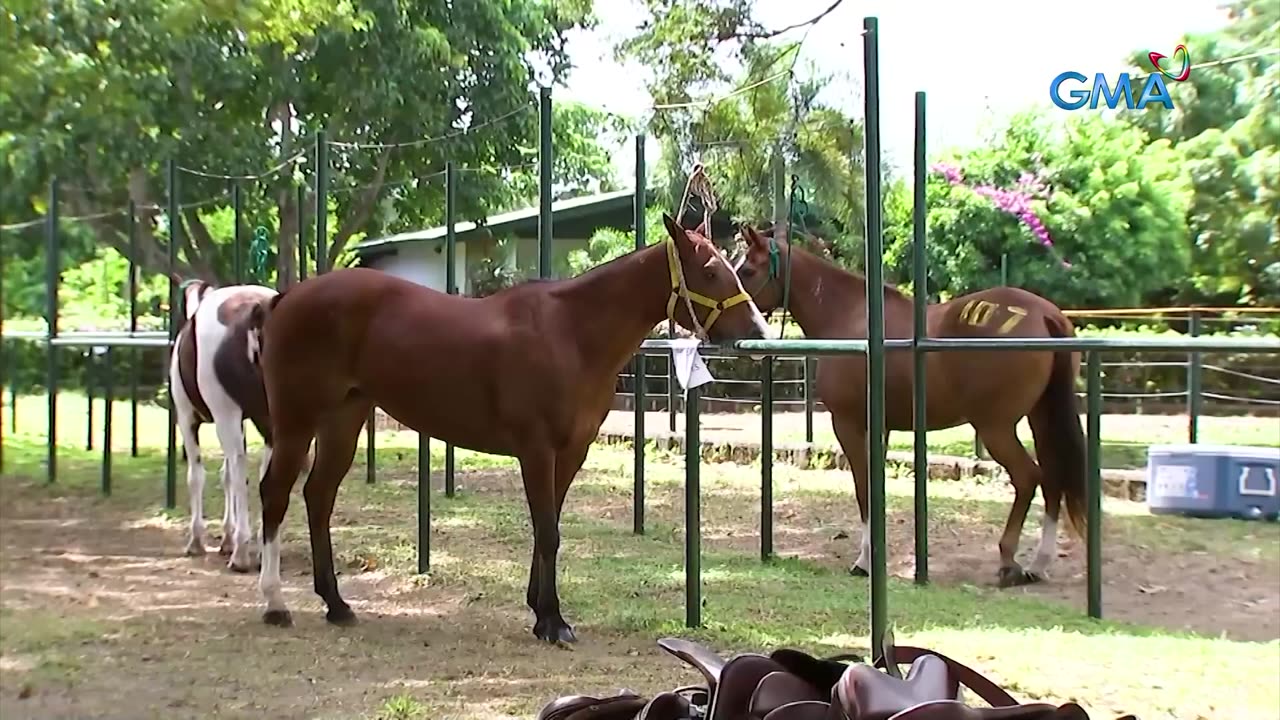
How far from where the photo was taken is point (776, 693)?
127 centimetres

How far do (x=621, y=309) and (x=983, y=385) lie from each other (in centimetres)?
205

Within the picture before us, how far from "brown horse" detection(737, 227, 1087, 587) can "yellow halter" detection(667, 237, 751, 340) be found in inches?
55.6

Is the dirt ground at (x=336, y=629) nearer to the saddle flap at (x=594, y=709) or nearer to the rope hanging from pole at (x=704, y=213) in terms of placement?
the rope hanging from pole at (x=704, y=213)

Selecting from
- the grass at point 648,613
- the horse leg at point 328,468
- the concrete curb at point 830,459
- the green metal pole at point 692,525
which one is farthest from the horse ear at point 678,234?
the concrete curb at point 830,459

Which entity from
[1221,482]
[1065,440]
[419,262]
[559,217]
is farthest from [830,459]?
[419,262]

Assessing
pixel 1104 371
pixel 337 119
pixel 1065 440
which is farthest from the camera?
pixel 1104 371

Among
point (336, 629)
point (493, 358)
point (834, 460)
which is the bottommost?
point (336, 629)

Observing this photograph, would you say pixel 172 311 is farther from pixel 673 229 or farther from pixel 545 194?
pixel 673 229

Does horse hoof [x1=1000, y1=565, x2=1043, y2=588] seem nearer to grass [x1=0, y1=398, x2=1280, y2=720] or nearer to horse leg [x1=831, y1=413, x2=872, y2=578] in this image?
grass [x1=0, y1=398, x2=1280, y2=720]

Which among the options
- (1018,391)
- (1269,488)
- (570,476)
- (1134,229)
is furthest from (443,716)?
(1134,229)

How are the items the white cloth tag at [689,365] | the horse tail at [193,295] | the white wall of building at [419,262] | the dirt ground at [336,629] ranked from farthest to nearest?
1. the white wall of building at [419,262]
2. the horse tail at [193,295]
3. the white cloth tag at [689,365]
4. the dirt ground at [336,629]

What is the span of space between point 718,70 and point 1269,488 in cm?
437

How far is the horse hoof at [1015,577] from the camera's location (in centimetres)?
507

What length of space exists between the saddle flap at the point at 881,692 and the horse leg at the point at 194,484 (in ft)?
17.2
